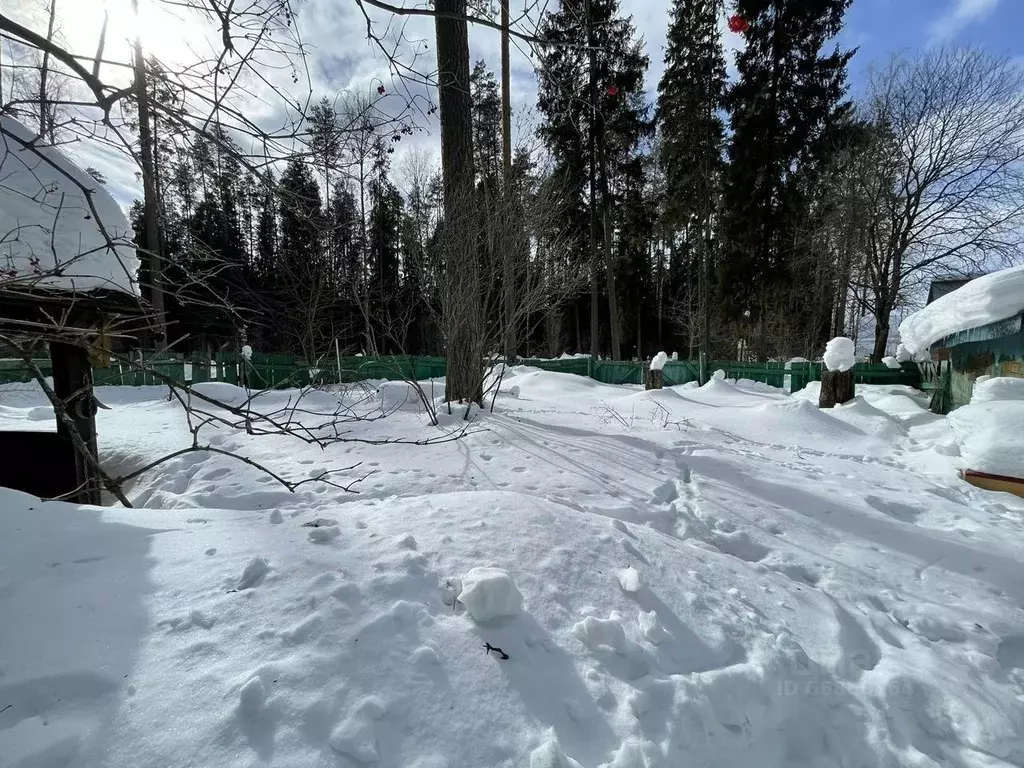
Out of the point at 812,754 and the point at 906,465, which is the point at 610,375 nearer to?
the point at 906,465

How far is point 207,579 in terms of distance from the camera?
176cm

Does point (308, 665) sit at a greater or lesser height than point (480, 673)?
greater

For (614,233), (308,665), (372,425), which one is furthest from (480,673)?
(614,233)

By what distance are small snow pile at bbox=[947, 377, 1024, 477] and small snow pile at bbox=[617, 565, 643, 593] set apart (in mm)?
3912

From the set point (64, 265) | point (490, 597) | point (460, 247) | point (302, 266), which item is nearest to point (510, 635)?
point (490, 597)

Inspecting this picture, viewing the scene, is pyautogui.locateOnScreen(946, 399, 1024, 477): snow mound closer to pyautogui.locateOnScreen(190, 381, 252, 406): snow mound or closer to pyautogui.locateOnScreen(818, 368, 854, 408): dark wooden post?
pyautogui.locateOnScreen(818, 368, 854, 408): dark wooden post

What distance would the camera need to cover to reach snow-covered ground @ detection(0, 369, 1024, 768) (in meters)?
1.26

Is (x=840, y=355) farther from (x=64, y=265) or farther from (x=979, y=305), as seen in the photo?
(x=64, y=265)

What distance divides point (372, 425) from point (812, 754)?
16.1ft

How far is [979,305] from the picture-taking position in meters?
5.76

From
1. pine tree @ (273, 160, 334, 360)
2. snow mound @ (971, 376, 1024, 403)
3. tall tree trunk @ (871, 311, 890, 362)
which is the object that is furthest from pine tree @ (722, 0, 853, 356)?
pine tree @ (273, 160, 334, 360)

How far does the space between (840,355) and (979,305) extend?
6.61 ft

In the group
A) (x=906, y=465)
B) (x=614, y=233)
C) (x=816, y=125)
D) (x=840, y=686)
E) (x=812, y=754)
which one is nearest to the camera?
(x=812, y=754)

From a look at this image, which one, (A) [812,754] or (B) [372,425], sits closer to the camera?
(A) [812,754]
